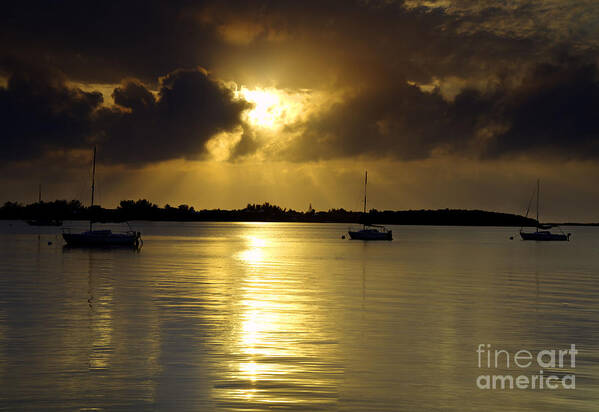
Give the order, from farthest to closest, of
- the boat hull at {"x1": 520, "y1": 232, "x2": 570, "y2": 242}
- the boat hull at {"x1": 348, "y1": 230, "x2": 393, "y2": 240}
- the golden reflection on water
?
the boat hull at {"x1": 520, "y1": 232, "x2": 570, "y2": 242}, the boat hull at {"x1": 348, "y1": 230, "x2": 393, "y2": 240}, the golden reflection on water

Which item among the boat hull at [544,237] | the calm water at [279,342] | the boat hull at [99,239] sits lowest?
the calm water at [279,342]

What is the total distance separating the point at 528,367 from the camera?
22.7 metres

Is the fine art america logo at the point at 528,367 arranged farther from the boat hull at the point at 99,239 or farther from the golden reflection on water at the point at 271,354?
the boat hull at the point at 99,239

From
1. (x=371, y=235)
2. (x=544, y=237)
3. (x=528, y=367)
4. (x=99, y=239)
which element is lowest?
(x=528, y=367)

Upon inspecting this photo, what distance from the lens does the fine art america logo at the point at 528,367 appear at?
20.4m

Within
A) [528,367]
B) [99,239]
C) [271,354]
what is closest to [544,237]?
[99,239]

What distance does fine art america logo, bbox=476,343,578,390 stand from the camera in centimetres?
2036

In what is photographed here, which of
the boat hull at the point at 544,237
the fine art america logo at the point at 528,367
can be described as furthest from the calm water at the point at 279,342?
the boat hull at the point at 544,237

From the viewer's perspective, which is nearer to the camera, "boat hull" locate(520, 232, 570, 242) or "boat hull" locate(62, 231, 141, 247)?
"boat hull" locate(62, 231, 141, 247)

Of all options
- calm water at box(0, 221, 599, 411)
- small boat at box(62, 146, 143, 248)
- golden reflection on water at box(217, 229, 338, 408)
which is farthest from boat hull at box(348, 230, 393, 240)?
golden reflection on water at box(217, 229, 338, 408)

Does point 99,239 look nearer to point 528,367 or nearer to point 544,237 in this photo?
point 528,367

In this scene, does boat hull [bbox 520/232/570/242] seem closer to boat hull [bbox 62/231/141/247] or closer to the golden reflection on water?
boat hull [bbox 62/231/141/247]

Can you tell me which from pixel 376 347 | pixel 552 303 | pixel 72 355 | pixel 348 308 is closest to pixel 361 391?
pixel 376 347

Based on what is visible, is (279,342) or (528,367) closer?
(528,367)
